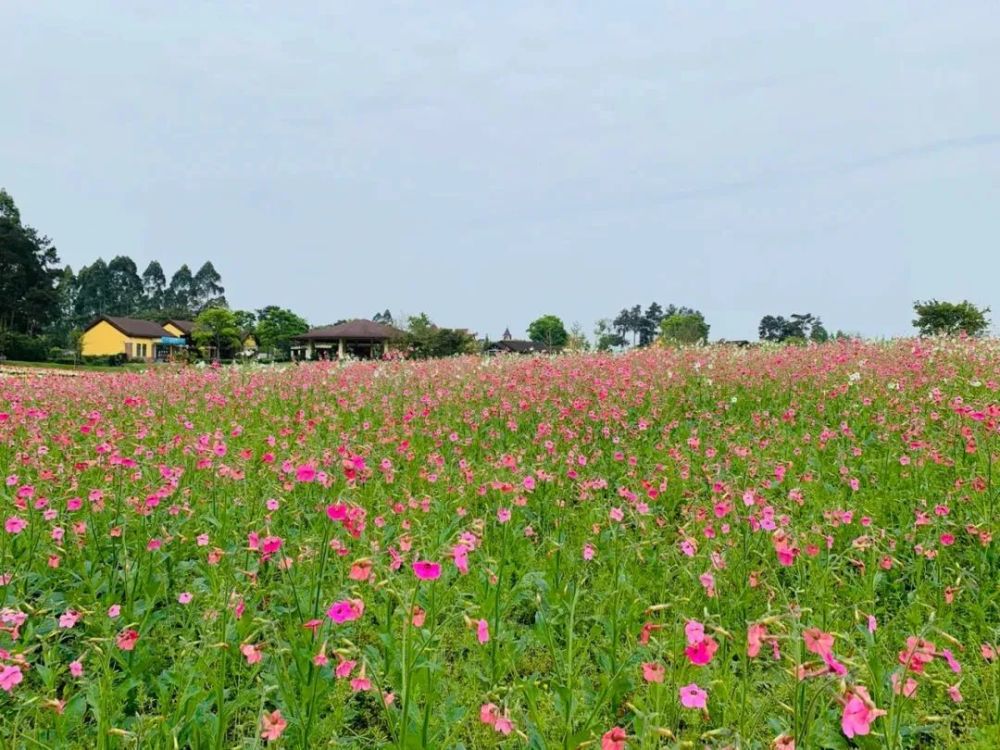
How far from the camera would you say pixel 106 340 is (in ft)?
221

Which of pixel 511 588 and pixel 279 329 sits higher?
pixel 279 329

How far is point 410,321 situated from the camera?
54156 millimetres

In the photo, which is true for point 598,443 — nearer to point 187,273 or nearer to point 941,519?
point 941,519

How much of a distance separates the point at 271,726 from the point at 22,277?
64531 mm

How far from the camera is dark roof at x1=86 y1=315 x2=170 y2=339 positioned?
67188 millimetres

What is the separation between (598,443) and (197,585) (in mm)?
3694

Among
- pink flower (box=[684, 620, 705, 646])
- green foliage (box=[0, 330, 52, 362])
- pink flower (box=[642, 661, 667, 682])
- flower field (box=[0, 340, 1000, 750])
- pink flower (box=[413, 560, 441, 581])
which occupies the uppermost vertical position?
green foliage (box=[0, 330, 52, 362])

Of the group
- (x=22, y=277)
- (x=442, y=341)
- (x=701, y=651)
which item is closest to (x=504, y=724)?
(x=701, y=651)

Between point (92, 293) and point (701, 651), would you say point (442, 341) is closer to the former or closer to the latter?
point (701, 651)

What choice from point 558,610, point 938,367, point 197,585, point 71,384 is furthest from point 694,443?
point 71,384

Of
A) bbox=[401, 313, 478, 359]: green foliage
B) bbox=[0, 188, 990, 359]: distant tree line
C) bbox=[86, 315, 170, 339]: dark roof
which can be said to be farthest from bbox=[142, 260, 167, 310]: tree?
bbox=[401, 313, 478, 359]: green foliage

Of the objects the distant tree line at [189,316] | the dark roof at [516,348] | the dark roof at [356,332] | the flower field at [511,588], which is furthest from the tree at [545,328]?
the flower field at [511,588]

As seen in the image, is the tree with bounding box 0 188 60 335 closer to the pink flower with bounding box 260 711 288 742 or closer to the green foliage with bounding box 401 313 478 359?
the green foliage with bounding box 401 313 478 359

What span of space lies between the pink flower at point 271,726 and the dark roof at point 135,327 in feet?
250
